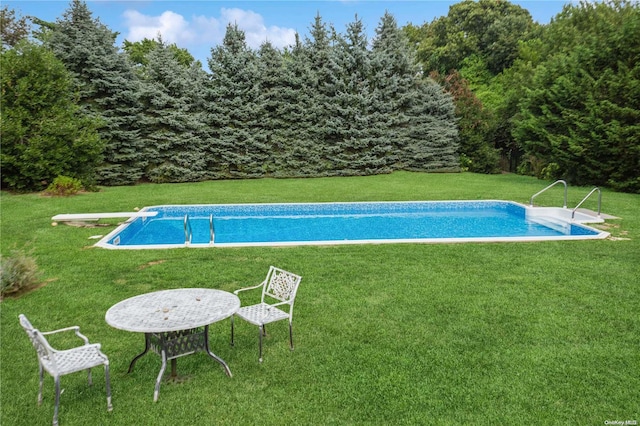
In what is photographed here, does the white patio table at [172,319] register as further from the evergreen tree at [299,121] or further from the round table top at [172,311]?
the evergreen tree at [299,121]

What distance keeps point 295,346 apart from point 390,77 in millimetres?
21663

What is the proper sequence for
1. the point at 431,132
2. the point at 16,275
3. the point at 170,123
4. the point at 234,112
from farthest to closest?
1. the point at 431,132
2. the point at 234,112
3. the point at 170,123
4. the point at 16,275

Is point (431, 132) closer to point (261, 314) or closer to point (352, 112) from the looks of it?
point (352, 112)

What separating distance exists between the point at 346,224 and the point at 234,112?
11.8 metres

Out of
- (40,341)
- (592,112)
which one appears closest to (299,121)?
(592,112)

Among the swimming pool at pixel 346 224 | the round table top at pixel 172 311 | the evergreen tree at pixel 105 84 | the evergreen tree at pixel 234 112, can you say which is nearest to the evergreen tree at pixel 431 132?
the evergreen tree at pixel 234 112

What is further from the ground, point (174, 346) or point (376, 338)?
point (174, 346)

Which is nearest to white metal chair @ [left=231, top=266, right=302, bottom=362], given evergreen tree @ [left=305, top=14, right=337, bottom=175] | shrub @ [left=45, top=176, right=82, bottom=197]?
shrub @ [left=45, top=176, right=82, bottom=197]

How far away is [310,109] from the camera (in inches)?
896

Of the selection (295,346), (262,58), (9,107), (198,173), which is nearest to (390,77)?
(262,58)

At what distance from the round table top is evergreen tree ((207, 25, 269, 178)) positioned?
18243 millimetres

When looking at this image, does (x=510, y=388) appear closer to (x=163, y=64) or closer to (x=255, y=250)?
(x=255, y=250)

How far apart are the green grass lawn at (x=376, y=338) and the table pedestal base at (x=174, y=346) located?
0.13 meters

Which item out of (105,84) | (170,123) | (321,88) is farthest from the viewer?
(321,88)
